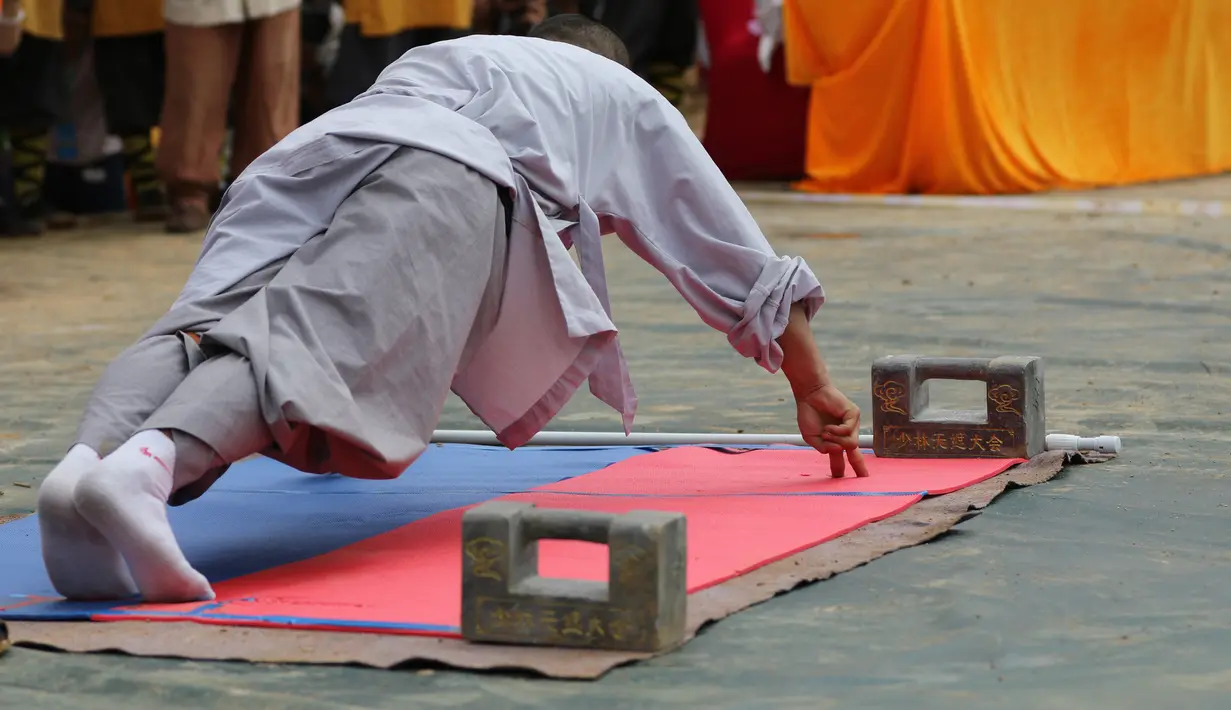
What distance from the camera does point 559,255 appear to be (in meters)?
2.37

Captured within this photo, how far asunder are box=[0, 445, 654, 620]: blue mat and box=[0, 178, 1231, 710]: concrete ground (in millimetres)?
288

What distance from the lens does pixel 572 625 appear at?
1786mm

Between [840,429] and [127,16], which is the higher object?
[840,429]

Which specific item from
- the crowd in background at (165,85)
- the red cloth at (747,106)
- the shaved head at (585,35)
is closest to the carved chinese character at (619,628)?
the shaved head at (585,35)

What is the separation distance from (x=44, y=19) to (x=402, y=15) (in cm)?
164

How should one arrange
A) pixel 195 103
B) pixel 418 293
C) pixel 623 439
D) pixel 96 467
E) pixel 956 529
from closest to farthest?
pixel 96 467 → pixel 418 293 → pixel 956 529 → pixel 623 439 → pixel 195 103

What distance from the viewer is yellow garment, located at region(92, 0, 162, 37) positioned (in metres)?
7.05

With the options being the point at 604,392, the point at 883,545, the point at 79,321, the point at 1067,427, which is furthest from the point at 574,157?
the point at 79,321

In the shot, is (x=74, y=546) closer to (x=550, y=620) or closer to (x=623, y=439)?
(x=550, y=620)

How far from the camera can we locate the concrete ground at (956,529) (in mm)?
1707

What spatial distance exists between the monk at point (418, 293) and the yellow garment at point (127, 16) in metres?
4.64

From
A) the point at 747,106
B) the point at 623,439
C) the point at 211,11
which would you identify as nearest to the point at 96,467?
the point at 623,439

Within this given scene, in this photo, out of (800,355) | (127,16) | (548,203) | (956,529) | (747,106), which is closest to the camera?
(956,529)

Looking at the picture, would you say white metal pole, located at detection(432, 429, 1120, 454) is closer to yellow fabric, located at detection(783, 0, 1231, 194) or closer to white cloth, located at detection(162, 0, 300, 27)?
white cloth, located at detection(162, 0, 300, 27)
